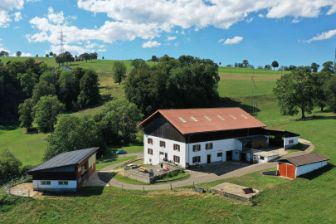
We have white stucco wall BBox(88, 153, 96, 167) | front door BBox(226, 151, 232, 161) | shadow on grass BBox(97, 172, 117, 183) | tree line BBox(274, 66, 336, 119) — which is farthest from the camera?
tree line BBox(274, 66, 336, 119)

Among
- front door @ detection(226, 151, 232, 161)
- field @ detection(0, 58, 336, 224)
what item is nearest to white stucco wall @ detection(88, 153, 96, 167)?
field @ detection(0, 58, 336, 224)

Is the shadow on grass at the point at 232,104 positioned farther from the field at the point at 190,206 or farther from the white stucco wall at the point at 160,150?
the field at the point at 190,206

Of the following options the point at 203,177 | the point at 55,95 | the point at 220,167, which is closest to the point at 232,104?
the point at 55,95

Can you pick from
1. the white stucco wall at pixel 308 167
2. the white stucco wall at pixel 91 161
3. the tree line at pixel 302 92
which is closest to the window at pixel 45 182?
the white stucco wall at pixel 91 161

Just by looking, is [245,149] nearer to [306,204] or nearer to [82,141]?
[306,204]

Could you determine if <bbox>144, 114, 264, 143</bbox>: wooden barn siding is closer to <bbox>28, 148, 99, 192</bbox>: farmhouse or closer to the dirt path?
the dirt path

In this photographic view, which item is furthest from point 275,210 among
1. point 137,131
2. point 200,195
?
point 137,131
